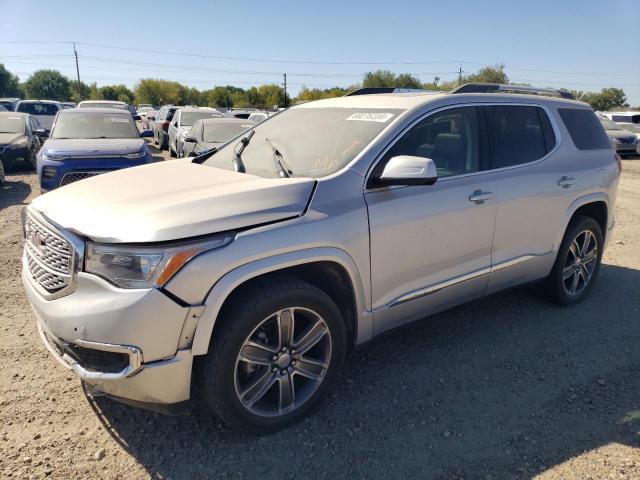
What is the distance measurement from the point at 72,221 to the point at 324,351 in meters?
1.59

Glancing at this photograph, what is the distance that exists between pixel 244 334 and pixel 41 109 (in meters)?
22.0

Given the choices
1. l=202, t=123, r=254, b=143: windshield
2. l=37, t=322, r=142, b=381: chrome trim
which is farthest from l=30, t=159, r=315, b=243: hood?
l=202, t=123, r=254, b=143: windshield

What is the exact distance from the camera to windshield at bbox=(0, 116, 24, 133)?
12789 mm

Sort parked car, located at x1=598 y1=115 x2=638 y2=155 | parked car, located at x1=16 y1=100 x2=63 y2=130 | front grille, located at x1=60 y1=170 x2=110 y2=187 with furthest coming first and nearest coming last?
parked car, located at x1=16 y1=100 x2=63 y2=130 < parked car, located at x1=598 y1=115 x2=638 y2=155 < front grille, located at x1=60 y1=170 x2=110 y2=187

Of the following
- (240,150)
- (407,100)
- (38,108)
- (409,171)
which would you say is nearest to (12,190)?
(240,150)

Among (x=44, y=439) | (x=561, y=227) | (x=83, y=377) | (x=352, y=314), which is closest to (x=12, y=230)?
(x=44, y=439)

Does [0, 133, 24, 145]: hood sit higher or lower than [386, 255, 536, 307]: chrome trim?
higher

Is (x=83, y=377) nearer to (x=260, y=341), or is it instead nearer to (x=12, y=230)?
(x=260, y=341)

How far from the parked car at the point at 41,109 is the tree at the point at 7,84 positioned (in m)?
78.7

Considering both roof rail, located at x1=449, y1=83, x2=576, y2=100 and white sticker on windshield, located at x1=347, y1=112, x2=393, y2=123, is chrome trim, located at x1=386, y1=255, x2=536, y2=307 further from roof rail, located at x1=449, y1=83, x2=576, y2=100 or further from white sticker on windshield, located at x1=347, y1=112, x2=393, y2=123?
roof rail, located at x1=449, y1=83, x2=576, y2=100

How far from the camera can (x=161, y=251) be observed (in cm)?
221

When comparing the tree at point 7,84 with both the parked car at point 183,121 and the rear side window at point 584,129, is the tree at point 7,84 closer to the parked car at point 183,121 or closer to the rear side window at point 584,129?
the parked car at point 183,121

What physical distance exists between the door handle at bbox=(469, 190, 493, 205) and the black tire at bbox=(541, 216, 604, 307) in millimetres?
1309

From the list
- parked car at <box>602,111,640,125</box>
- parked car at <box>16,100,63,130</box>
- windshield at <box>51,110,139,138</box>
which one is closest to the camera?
windshield at <box>51,110,139,138</box>
